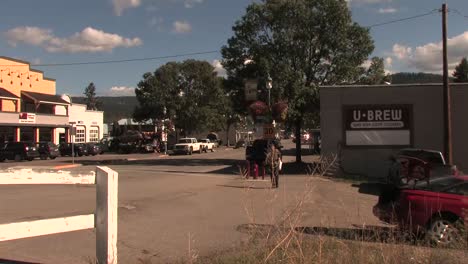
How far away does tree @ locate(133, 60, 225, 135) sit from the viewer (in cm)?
7600

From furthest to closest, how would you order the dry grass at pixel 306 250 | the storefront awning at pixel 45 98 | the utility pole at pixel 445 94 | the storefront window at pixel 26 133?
1. the storefront awning at pixel 45 98
2. the storefront window at pixel 26 133
3. the utility pole at pixel 445 94
4. the dry grass at pixel 306 250

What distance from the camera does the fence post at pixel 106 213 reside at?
175 inches

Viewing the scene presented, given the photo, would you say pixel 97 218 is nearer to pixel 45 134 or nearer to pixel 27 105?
pixel 27 105

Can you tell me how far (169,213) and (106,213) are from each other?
27.9 ft

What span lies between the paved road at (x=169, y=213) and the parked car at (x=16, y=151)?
2759 centimetres

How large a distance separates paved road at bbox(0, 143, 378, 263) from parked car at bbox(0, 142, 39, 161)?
90.5ft

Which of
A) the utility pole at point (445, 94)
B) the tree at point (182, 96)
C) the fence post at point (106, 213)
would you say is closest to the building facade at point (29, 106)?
the tree at point (182, 96)

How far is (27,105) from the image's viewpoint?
195 feet

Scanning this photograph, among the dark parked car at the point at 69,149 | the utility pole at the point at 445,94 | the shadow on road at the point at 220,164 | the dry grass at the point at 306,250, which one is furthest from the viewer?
the dark parked car at the point at 69,149

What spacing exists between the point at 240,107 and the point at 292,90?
5019 mm

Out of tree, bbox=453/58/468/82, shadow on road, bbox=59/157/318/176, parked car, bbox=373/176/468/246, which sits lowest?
shadow on road, bbox=59/157/318/176

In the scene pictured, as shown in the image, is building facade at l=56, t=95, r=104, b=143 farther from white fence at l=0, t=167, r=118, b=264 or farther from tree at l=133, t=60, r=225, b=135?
white fence at l=0, t=167, r=118, b=264

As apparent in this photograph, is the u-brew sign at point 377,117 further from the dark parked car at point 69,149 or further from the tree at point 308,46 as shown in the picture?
the dark parked car at point 69,149

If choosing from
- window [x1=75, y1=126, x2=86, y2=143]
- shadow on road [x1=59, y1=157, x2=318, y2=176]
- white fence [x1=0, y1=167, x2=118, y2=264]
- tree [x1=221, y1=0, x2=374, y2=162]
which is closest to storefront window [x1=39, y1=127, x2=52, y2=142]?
window [x1=75, y1=126, x2=86, y2=143]
